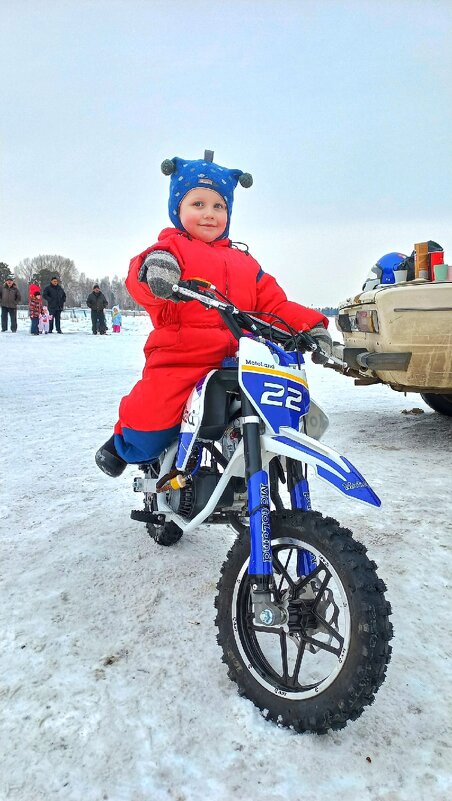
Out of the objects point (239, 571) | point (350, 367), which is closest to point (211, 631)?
point (239, 571)

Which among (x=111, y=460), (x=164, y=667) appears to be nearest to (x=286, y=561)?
(x=164, y=667)

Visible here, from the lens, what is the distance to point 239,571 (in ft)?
6.04

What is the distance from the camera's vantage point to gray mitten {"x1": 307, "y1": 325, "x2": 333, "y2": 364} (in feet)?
7.26

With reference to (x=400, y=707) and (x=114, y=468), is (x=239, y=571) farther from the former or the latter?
(x=114, y=468)

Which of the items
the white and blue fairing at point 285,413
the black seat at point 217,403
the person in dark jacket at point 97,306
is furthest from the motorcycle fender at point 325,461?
the person in dark jacket at point 97,306

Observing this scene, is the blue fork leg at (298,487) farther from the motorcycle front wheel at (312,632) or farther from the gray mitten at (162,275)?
the gray mitten at (162,275)

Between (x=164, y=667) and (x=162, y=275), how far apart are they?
4.57ft

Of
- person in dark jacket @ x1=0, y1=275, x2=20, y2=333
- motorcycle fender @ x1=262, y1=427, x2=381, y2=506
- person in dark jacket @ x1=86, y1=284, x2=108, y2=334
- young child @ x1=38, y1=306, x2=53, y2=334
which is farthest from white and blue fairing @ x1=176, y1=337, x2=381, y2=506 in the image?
person in dark jacket @ x1=86, y1=284, x2=108, y2=334

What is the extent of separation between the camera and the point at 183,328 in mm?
2328

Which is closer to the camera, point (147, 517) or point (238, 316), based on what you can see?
point (238, 316)

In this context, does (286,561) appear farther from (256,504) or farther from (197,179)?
(197,179)

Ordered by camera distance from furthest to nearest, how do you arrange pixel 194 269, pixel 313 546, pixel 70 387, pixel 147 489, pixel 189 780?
pixel 70 387 < pixel 147 489 < pixel 194 269 < pixel 313 546 < pixel 189 780

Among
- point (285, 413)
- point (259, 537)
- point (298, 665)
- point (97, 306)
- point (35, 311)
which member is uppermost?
point (97, 306)

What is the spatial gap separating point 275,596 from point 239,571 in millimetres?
155
